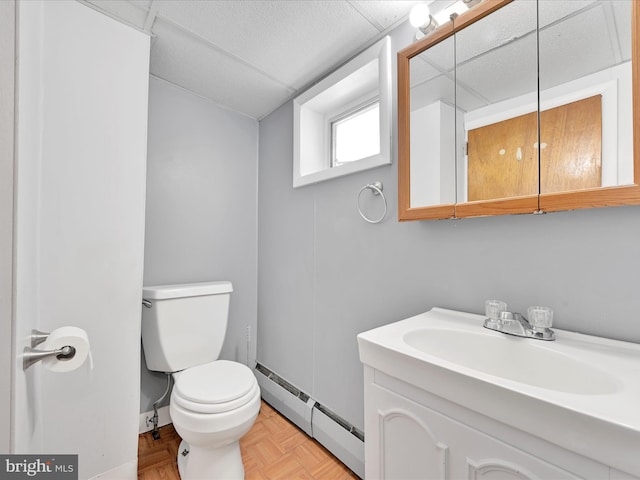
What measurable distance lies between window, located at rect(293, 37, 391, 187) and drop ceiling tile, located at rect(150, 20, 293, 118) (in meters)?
0.26

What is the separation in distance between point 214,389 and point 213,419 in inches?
4.8

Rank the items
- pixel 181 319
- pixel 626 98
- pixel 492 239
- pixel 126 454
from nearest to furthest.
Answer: pixel 626 98 → pixel 492 239 → pixel 126 454 → pixel 181 319

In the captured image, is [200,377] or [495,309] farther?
[200,377]

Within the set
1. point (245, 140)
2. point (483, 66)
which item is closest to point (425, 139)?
point (483, 66)

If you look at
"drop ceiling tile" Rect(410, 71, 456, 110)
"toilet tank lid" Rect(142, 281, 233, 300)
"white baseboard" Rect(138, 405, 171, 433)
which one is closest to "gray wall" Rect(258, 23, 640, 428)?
"drop ceiling tile" Rect(410, 71, 456, 110)

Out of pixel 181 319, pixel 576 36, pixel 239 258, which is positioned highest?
pixel 576 36

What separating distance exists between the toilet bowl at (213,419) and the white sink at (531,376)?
2.29ft

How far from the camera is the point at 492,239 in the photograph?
977 mm

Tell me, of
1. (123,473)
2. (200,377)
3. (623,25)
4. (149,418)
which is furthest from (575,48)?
(149,418)

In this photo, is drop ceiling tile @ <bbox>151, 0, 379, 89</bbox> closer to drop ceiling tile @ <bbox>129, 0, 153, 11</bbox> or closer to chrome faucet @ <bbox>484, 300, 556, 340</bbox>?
drop ceiling tile @ <bbox>129, 0, 153, 11</bbox>

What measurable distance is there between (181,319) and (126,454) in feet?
1.96

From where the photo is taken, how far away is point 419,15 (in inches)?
42.1

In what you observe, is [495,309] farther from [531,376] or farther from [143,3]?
[143,3]

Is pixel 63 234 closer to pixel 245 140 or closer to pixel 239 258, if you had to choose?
pixel 239 258
